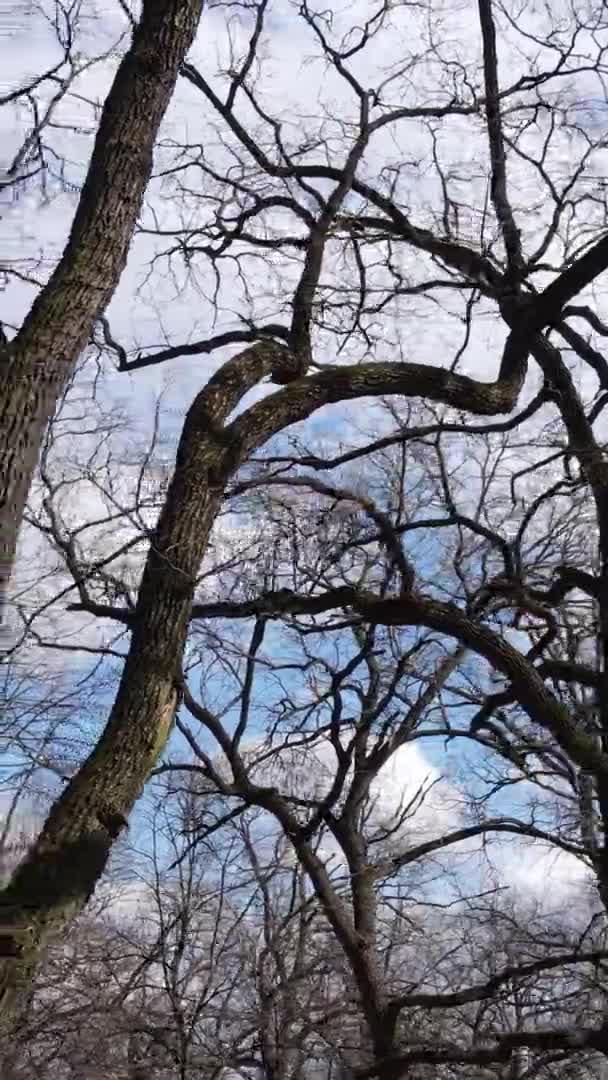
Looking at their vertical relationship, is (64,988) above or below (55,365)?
below

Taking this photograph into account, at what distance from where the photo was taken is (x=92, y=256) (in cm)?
428

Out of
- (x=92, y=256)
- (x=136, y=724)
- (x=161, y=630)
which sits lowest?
(x=136, y=724)

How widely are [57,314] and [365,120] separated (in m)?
4.22

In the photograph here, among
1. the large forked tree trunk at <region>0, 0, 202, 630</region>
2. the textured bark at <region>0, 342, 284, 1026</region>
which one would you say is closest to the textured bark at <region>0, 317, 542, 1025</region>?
the textured bark at <region>0, 342, 284, 1026</region>

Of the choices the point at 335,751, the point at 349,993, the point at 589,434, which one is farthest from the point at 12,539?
the point at 349,993

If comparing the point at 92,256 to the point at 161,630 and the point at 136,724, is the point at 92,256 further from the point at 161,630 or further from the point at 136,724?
the point at 136,724

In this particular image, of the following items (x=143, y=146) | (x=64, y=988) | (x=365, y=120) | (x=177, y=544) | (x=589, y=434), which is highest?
(x=365, y=120)

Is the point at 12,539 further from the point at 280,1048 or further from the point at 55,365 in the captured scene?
the point at 280,1048

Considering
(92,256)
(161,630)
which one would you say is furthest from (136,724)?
(92,256)

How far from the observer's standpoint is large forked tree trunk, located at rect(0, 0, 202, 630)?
3.78 metres

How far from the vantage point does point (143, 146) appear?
15.0 ft

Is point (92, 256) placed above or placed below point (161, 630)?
above

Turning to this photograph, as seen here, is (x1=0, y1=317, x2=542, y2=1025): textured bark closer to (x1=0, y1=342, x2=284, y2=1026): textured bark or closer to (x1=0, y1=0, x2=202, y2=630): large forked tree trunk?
(x1=0, y1=342, x2=284, y2=1026): textured bark

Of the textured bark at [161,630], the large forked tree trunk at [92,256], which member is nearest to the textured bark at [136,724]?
the textured bark at [161,630]
